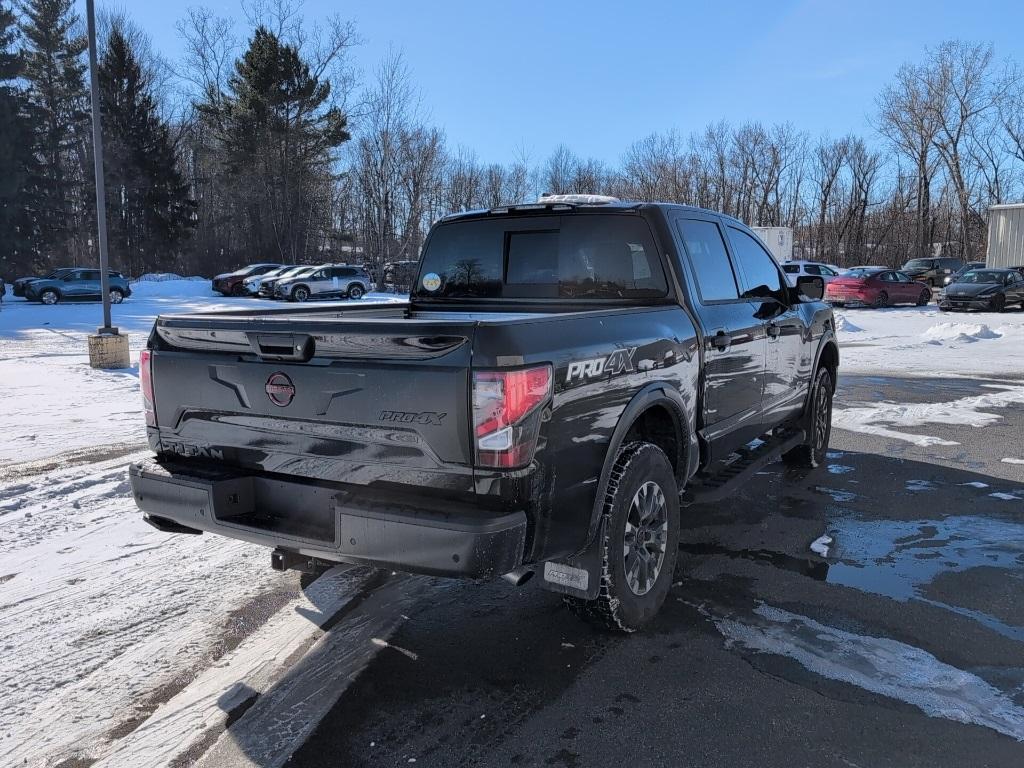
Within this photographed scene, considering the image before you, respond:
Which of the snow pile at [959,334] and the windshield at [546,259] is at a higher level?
the windshield at [546,259]

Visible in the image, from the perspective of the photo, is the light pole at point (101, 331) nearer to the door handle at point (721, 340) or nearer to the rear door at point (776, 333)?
the rear door at point (776, 333)

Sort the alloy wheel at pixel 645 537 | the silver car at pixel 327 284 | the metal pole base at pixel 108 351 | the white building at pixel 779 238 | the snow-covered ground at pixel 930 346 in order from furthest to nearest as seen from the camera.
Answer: the white building at pixel 779 238
the silver car at pixel 327 284
the snow-covered ground at pixel 930 346
the metal pole base at pixel 108 351
the alloy wheel at pixel 645 537

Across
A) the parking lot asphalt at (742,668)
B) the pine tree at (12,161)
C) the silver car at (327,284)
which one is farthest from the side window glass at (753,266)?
the pine tree at (12,161)

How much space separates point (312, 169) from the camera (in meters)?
50.3

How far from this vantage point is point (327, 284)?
34.0 metres

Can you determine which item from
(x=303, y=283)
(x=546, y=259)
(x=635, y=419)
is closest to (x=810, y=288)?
(x=546, y=259)

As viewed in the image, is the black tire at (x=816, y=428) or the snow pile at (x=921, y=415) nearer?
the black tire at (x=816, y=428)

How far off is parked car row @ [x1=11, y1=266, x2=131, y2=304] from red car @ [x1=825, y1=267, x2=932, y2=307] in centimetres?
2901

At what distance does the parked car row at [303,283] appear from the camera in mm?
33062

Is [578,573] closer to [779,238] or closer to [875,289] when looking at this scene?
[875,289]

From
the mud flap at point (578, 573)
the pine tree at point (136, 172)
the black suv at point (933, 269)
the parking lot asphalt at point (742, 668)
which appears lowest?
the parking lot asphalt at point (742, 668)

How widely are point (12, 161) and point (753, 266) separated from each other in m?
50.7

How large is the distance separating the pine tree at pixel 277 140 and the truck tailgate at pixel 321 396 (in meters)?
48.2

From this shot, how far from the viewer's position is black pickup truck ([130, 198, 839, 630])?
2.63m
